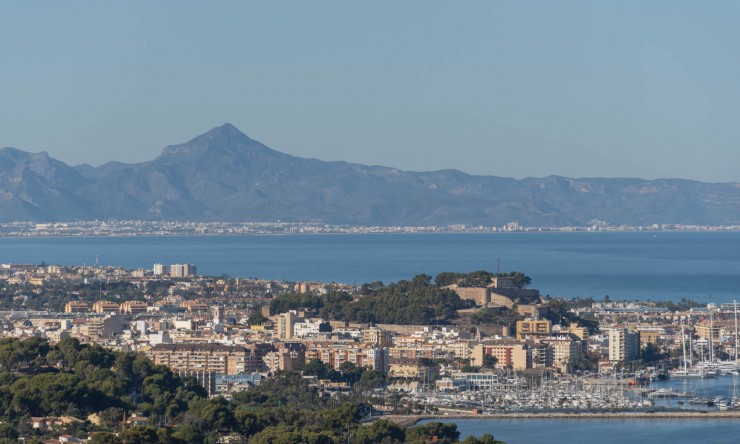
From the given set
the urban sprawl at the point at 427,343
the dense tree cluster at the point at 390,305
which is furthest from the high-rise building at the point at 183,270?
the dense tree cluster at the point at 390,305

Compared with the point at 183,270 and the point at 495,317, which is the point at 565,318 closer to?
the point at 495,317

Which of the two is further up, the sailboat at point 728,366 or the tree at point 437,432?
the sailboat at point 728,366

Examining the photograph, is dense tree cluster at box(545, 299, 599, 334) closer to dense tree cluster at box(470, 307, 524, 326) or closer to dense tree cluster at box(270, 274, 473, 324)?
dense tree cluster at box(470, 307, 524, 326)

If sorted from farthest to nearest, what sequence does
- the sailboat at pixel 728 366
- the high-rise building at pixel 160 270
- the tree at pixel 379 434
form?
the high-rise building at pixel 160 270 < the sailboat at pixel 728 366 < the tree at pixel 379 434

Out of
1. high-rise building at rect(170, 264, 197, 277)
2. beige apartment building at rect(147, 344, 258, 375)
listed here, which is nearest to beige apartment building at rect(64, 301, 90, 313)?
high-rise building at rect(170, 264, 197, 277)

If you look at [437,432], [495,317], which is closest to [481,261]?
[495,317]

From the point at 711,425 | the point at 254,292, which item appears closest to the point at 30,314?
the point at 254,292

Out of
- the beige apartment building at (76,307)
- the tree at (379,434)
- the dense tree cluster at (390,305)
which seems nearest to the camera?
the tree at (379,434)

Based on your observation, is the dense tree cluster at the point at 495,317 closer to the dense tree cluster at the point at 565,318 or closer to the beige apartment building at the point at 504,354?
the dense tree cluster at the point at 565,318
